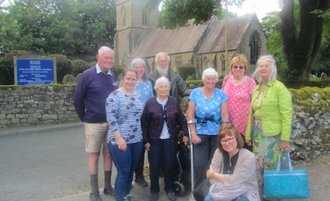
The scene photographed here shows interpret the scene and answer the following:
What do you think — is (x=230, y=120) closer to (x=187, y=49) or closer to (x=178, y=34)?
(x=187, y=49)

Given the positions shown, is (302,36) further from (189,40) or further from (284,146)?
(189,40)

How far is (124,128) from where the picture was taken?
10.1 feet

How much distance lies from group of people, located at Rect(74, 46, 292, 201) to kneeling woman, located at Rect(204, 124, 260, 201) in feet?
0.08

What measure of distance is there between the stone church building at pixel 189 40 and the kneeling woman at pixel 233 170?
25429 mm

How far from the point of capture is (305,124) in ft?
16.3

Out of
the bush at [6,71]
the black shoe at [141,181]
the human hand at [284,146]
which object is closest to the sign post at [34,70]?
the bush at [6,71]

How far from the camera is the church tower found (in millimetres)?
46541

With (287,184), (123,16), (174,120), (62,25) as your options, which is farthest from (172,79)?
(123,16)


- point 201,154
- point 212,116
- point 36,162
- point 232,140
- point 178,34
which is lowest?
point 36,162

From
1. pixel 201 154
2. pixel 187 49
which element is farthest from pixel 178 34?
pixel 201 154

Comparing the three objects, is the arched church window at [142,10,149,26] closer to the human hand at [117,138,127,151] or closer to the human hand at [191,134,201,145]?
the human hand at [191,134,201,145]

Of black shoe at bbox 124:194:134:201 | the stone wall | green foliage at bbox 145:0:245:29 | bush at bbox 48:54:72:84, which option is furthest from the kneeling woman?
bush at bbox 48:54:72:84

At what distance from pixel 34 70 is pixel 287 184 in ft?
36.5

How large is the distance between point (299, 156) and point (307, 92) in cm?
158
